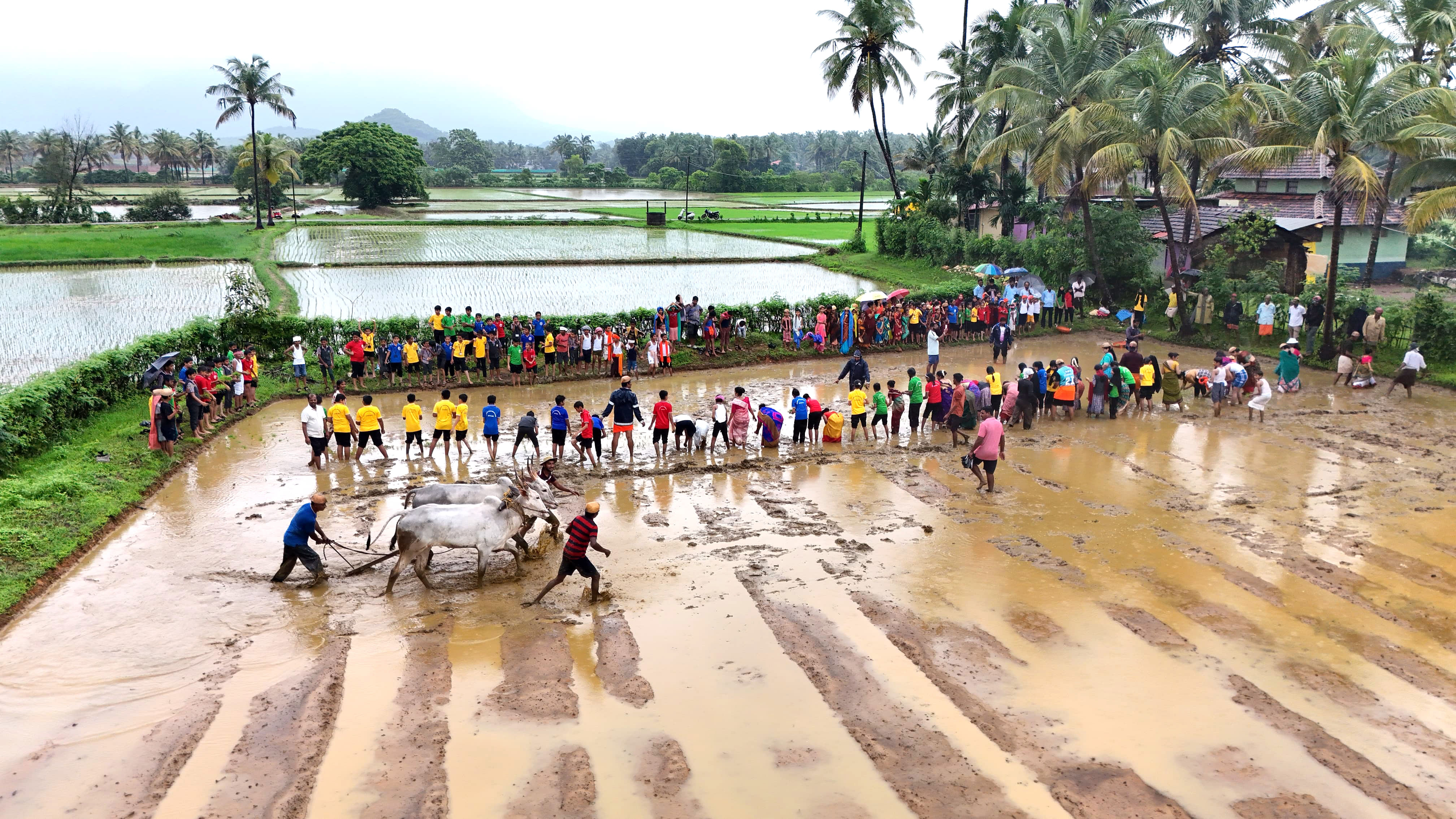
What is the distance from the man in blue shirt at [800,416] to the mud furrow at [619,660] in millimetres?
6700

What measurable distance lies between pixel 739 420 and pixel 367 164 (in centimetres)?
5355

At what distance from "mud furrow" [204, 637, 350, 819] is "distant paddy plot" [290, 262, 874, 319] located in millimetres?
18004

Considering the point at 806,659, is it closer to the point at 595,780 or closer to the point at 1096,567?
the point at 595,780

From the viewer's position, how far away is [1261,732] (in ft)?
23.9

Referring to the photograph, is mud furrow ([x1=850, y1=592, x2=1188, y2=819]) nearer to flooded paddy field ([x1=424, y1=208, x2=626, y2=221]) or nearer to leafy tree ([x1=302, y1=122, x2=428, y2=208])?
flooded paddy field ([x1=424, y1=208, x2=626, y2=221])

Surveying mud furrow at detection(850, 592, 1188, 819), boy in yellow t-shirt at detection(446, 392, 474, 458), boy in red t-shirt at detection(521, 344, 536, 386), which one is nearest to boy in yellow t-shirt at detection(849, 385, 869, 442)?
boy in yellow t-shirt at detection(446, 392, 474, 458)

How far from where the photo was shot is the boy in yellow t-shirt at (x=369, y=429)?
1427cm

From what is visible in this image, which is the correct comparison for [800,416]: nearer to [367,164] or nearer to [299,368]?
[299,368]

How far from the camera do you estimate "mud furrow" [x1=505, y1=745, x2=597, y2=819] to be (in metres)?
6.30

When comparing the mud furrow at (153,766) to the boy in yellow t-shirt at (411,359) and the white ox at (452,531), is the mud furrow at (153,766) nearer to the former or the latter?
the white ox at (452,531)

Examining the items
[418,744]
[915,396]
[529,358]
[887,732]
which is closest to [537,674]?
[418,744]

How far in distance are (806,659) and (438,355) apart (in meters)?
13.2

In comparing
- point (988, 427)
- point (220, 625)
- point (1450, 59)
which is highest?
point (1450, 59)

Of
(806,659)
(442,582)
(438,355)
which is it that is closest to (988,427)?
(806,659)
